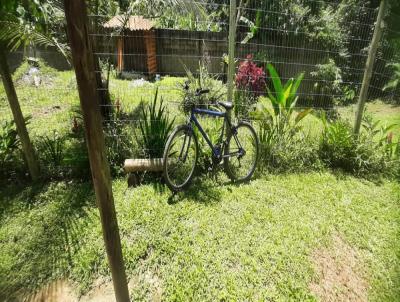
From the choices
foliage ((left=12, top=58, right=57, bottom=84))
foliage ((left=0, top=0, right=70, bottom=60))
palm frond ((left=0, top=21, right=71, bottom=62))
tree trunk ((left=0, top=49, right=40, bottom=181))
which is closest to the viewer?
foliage ((left=0, top=0, right=70, bottom=60))

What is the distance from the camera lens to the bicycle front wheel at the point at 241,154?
3.56 m

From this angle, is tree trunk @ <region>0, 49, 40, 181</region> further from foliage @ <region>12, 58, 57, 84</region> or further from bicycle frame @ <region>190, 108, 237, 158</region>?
foliage @ <region>12, 58, 57, 84</region>

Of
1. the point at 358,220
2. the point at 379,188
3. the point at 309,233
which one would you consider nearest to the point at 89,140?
the point at 309,233

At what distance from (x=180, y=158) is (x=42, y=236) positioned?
1.60 metres

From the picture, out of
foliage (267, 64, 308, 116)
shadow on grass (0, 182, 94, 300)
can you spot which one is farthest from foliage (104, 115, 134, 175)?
foliage (267, 64, 308, 116)

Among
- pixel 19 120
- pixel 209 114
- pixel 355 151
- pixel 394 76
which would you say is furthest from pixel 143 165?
pixel 394 76

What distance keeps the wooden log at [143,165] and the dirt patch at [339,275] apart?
1.93m

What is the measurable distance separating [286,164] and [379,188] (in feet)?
4.06

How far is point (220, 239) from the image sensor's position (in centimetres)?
262

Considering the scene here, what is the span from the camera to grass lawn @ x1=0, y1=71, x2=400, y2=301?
224cm

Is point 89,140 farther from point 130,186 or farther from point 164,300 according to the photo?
point 130,186

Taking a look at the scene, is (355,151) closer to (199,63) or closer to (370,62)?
(370,62)

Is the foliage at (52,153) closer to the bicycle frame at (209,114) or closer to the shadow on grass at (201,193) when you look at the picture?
the shadow on grass at (201,193)

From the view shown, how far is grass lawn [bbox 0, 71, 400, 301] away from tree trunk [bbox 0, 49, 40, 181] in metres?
0.25
